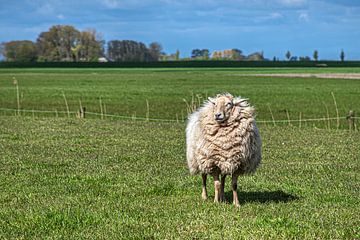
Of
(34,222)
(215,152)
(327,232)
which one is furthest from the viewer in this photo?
(215,152)

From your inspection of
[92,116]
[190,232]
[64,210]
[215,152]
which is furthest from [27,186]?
[92,116]

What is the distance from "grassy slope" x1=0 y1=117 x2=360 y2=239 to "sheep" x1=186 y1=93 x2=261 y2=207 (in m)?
0.56

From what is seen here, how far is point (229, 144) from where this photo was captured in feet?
35.9

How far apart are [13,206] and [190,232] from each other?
3.41 metres

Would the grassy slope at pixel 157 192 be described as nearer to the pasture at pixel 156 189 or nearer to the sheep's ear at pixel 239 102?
the pasture at pixel 156 189

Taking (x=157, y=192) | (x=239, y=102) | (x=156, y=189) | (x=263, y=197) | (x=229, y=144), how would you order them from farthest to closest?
(x=156, y=189) → (x=157, y=192) → (x=263, y=197) → (x=239, y=102) → (x=229, y=144)

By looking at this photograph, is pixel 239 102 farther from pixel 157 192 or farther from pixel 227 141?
pixel 157 192

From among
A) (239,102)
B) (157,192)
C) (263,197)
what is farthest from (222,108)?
(157,192)

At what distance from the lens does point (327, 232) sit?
898 cm

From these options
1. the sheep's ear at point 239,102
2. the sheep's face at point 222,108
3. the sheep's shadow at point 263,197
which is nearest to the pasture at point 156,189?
the sheep's shadow at point 263,197

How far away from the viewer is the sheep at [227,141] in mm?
10961

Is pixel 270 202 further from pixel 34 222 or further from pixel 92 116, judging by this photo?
pixel 92 116

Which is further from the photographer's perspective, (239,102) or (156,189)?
(156,189)

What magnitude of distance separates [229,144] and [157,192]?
1.98 meters
